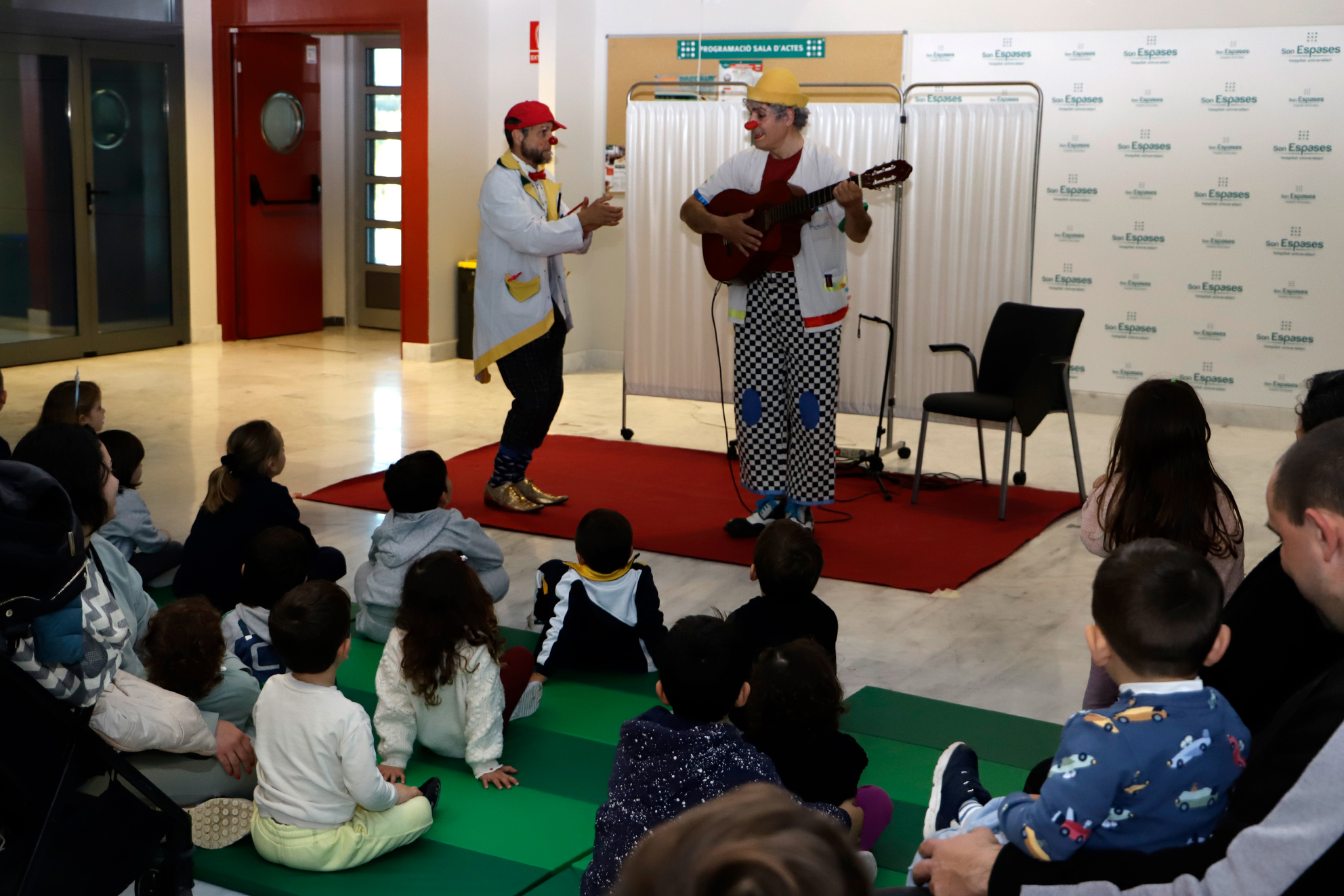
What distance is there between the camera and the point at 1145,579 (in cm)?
176

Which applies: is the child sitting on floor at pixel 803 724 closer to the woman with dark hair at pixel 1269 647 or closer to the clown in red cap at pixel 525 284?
the woman with dark hair at pixel 1269 647

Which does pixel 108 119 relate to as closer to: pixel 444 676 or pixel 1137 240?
pixel 1137 240

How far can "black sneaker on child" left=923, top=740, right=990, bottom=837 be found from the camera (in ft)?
7.00

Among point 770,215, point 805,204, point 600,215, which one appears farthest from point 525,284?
point 805,204

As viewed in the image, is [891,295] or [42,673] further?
[891,295]

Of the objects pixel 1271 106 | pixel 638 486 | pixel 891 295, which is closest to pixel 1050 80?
→ pixel 1271 106

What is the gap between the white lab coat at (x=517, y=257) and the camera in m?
5.14

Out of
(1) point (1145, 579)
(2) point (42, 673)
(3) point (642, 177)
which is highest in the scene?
(3) point (642, 177)

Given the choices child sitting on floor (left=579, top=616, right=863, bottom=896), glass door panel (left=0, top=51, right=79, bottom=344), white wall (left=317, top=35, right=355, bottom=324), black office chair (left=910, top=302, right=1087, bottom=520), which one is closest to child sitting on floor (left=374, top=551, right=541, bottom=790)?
child sitting on floor (left=579, top=616, right=863, bottom=896)

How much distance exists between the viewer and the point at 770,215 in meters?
4.84

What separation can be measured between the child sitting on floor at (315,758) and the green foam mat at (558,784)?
6cm

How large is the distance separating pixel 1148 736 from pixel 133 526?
3.27 meters

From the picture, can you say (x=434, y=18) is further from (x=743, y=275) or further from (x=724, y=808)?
(x=724, y=808)

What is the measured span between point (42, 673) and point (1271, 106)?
692 cm
